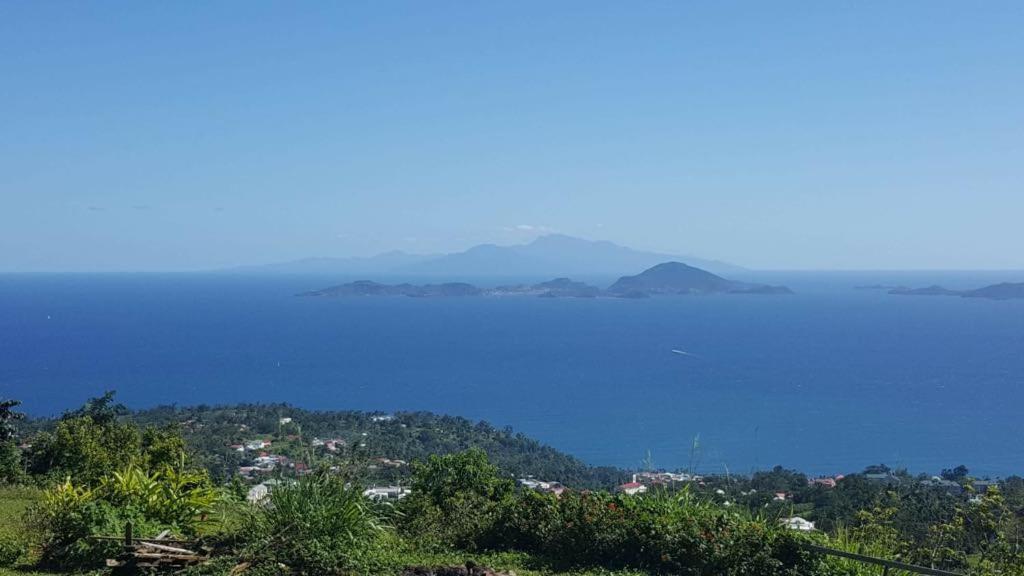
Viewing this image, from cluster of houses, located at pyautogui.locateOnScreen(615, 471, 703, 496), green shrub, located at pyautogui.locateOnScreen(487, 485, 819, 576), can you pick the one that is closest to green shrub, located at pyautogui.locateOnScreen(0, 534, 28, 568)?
green shrub, located at pyautogui.locateOnScreen(487, 485, 819, 576)

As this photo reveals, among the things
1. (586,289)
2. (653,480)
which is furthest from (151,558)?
(586,289)

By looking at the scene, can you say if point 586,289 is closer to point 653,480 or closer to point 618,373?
point 618,373

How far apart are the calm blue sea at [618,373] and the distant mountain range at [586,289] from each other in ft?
147

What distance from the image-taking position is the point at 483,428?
43938mm

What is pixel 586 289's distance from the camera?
186 m

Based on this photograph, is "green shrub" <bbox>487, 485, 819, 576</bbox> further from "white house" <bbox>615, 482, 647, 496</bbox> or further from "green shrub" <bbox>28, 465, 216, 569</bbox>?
"green shrub" <bbox>28, 465, 216, 569</bbox>

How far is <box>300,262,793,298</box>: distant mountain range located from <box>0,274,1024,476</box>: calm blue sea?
44.9m

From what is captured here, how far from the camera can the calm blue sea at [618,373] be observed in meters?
47.9

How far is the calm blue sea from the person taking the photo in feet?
157

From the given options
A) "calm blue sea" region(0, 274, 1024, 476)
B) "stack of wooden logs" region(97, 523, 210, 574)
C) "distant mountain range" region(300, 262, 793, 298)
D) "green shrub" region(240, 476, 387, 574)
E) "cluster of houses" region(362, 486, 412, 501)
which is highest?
"green shrub" region(240, 476, 387, 574)

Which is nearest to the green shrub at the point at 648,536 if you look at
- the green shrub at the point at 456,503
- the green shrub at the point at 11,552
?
the green shrub at the point at 456,503

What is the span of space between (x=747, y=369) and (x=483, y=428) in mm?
39448

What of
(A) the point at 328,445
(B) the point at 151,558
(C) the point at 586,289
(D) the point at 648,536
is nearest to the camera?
(B) the point at 151,558

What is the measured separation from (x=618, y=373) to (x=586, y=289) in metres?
113
